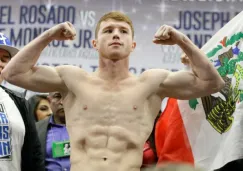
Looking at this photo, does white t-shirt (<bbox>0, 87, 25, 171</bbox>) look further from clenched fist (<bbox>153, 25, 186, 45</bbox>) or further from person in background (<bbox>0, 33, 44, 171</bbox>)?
clenched fist (<bbox>153, 25, 186, 45</bbox>)

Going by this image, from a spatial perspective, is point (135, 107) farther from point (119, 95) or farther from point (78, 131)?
point (78, 131)

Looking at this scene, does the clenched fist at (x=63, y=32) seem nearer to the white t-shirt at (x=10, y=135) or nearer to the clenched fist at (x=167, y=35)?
the clenched fist at (x=167, y=35)

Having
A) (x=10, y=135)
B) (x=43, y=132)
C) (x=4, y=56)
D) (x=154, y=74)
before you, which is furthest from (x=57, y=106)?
(x=154, y=74)

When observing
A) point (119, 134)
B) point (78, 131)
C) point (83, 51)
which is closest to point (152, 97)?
point (119, 134)

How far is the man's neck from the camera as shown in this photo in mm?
2029

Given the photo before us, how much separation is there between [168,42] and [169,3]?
72.4 inches

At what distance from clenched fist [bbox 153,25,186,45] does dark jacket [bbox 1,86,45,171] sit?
84cm

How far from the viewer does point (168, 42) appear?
1954mm

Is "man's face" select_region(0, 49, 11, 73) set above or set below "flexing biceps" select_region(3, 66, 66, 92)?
above

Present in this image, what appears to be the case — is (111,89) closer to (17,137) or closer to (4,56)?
(17,137)

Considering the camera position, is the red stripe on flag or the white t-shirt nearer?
the white t-shirt

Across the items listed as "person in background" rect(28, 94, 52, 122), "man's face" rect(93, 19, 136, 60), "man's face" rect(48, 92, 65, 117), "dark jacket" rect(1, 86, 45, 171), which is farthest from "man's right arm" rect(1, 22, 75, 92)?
"person in background" rect(28, 94, 52, 122)

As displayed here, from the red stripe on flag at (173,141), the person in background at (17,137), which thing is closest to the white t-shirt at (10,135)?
the person in background at (17,137)

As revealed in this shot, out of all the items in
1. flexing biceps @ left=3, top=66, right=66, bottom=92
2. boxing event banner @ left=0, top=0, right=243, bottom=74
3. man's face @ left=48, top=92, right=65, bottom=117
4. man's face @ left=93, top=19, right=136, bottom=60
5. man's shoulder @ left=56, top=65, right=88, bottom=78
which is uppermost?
boxing event banner @ left=0, top=0, right=243, bottom=74
